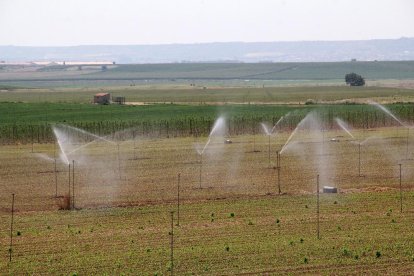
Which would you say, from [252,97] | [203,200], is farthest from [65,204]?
[252,97]

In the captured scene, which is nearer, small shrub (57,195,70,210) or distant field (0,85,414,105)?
small shrub (57,195,70,210)

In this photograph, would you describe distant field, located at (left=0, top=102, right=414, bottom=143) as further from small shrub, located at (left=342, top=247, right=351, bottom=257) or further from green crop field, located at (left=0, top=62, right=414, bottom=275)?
small shrub, located at (left=342, top=247, right=351, bottom=257)

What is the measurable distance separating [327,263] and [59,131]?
48.3m

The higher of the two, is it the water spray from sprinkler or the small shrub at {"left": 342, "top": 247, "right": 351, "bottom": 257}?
the water spray from sprinkler

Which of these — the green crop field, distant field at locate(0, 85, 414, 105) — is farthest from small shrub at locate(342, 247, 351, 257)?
distant field at locate(0, 85, 414, 105)

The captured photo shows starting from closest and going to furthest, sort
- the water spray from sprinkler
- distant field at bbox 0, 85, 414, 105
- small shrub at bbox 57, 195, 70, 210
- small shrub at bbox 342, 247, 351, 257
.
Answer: small shrub at bbox 342, 247, 351, 257, small shrub at bbox 57, 195, 70, 210, the water spray from sprinkler, distant field at bbox 0, 85, 414, 105

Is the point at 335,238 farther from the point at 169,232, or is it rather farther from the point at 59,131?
the point at 59,131

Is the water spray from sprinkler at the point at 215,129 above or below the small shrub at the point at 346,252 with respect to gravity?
above

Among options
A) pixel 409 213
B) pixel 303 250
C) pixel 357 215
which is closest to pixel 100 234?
pixel 303 250

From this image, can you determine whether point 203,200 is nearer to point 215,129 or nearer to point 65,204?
point 65,204

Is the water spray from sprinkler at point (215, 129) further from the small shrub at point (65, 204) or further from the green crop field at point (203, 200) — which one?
the small shrub at point (65, 204)

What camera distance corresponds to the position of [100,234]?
26.3 m

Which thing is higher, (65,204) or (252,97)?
(252,97)

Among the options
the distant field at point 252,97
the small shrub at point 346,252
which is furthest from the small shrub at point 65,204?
the distant field at point 252,97
